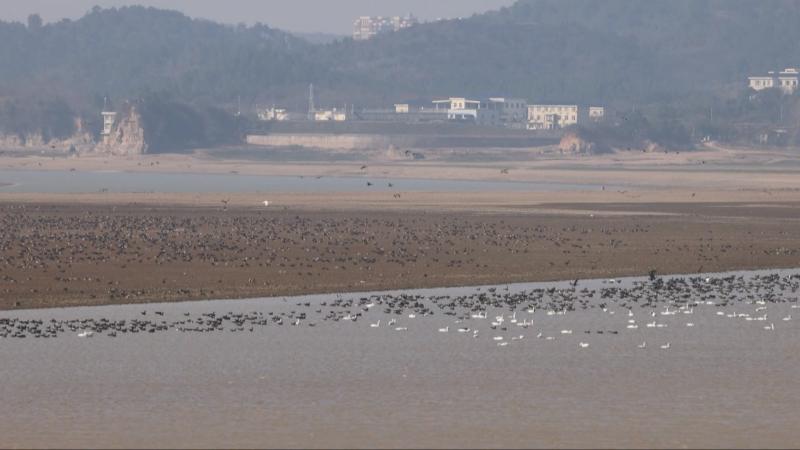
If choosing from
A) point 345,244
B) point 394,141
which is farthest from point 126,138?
point 345,244

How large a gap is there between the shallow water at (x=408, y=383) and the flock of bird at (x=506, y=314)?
0.16 m

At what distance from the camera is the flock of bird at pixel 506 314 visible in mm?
31797

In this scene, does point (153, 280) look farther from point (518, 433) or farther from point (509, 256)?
point (518, 433)

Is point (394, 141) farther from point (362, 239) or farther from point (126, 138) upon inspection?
point (362, 239)

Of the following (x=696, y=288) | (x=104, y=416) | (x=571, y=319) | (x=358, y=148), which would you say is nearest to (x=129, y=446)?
(x=104, y=416)

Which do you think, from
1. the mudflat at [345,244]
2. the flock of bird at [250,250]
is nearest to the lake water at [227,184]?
the mudflat at [345,244]

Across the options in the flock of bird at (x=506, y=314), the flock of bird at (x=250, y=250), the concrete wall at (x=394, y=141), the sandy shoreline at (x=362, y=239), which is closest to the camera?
the flock of bird at (x=506, y=314)

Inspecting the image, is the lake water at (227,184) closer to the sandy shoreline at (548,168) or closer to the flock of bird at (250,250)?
the sandy shoreline at (548,168)

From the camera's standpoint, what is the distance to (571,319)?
34031 mm

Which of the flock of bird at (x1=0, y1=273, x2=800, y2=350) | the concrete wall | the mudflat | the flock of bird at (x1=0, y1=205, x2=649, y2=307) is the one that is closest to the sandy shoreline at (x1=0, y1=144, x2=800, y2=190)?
the concrete wall

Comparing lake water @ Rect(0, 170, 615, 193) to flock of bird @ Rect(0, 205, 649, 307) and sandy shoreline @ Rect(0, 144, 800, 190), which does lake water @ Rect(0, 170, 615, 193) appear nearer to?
sandy shoreline @ Rect(0, 144, 800, 190)

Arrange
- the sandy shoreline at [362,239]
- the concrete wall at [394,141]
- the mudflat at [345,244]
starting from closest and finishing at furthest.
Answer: the mudflat at [345,244] → the sandy shoreline at [362,239] → the concrete wall at [394,141]

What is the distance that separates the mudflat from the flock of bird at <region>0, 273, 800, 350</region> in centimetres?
257

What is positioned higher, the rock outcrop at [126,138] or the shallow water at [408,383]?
the shallow water at [408,383]
